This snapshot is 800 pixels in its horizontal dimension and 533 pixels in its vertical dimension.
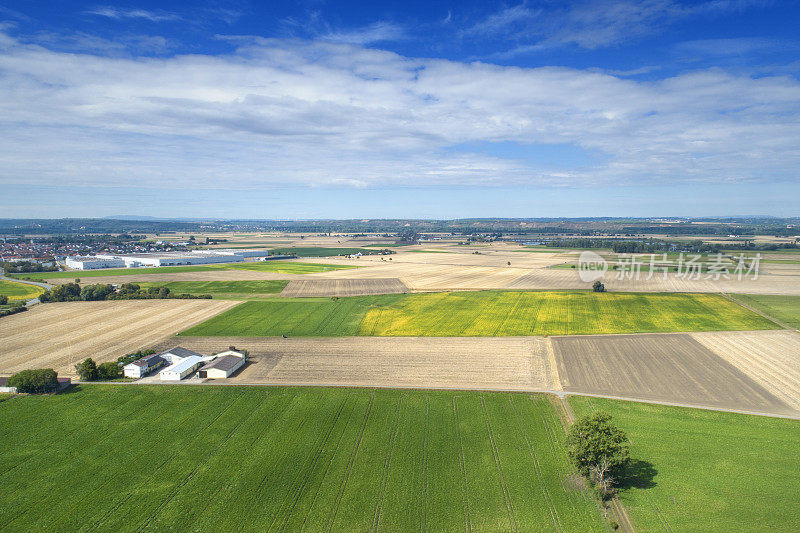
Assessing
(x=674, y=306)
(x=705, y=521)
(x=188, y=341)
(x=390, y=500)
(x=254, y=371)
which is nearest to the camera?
(x=705, y=521)

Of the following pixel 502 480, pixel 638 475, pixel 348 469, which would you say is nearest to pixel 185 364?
pixel 348 469

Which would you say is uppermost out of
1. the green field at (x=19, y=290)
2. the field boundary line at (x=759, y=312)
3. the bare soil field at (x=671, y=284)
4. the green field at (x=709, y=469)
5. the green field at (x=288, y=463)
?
the bare soil field at (x=671, y=284)

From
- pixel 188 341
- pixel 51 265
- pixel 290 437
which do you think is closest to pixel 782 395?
pixel 290 437

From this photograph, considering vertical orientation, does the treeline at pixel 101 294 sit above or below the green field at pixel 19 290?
above

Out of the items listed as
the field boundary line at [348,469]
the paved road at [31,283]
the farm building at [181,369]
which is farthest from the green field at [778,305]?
the paved road at [31,283]

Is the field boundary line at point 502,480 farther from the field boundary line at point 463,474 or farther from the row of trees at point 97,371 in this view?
the row of trees at point 97,371

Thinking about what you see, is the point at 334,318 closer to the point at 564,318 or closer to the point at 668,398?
the point at 564,318
